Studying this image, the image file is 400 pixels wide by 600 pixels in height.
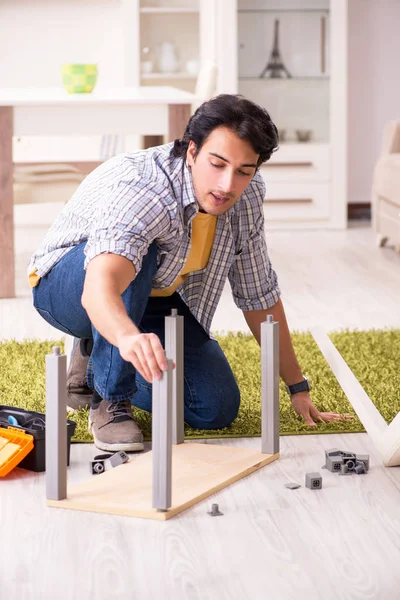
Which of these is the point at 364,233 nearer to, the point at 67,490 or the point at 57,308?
the point at 57,308

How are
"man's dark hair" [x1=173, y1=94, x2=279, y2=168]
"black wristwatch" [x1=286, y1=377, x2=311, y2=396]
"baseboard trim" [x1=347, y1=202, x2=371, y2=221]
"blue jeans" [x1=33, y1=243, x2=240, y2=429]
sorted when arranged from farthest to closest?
1. "baseboard trim" [x1=347, y1=202, x2=371, y2=221]
2. "black wristwatch" [x1=286, y1=377, x2=311, y2=396]
3. "blue jeans" [x1=33, y1=243, x2=240, y2=429]
4. "man's dark hair" [x1=173, y1=94, x2=279, y2=168]

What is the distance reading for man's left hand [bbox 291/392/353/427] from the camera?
7.00ft

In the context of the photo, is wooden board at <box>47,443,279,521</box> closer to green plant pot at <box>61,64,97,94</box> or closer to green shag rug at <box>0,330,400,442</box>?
green shag rug at <box>0,330,400,442</box>

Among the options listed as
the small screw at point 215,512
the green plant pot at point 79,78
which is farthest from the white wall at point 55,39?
the small screw at point 215,512

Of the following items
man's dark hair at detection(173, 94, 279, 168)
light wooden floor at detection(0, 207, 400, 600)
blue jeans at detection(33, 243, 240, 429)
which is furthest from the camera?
blue jeans at detection(33, 243, 240, 429)

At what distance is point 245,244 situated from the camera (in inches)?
81.0

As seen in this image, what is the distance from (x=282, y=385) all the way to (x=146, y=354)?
1.08 metres

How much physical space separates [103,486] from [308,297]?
6.81 feet

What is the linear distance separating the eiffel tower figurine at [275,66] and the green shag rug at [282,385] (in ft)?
9.36

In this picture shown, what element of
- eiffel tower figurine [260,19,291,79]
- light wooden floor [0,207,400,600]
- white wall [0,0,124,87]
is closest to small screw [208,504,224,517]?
light wooden floor [0,207,400,600]

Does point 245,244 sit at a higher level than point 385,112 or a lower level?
lower

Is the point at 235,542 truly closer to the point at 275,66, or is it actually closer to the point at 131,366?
the point at 131,366

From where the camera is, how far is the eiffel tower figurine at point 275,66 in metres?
5.57

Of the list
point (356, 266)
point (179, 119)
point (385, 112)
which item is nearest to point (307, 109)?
point (385, 112)
